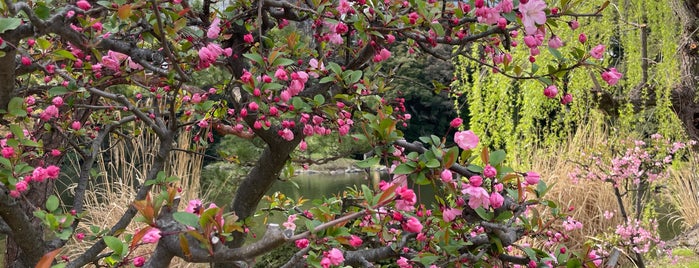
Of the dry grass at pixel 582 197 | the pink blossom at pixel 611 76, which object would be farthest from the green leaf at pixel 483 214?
the dry grass at pixel 582 197

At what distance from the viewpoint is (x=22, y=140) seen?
1.01 metres

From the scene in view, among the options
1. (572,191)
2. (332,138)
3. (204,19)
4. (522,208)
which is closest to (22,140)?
(204,19)

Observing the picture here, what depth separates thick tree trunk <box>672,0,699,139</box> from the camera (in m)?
3.22

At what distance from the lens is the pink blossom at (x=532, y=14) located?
90cm

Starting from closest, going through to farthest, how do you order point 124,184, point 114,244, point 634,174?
1. point 114,244
2. point 124,184
3. point 634,174

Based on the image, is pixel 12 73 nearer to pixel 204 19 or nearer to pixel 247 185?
pixel 204 19

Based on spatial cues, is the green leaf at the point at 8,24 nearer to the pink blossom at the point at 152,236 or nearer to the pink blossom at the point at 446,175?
the pink blossom at the point at 152,236

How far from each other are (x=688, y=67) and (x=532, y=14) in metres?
3.00

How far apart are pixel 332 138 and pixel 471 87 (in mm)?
2553

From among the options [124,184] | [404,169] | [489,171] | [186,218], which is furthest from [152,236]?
[124,184]

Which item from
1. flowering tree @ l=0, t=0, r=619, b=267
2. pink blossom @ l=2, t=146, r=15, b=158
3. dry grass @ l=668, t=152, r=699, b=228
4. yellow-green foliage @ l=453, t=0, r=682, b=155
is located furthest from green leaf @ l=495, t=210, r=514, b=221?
dry grass @ l=668, t=152, r=699, b=228

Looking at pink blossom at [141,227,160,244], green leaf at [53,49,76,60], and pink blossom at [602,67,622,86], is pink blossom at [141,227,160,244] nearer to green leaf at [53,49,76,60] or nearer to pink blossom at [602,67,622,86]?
green leaf at [53,49,76,60]

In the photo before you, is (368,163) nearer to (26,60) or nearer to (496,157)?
(496,157)

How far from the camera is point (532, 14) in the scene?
36.0 inches
